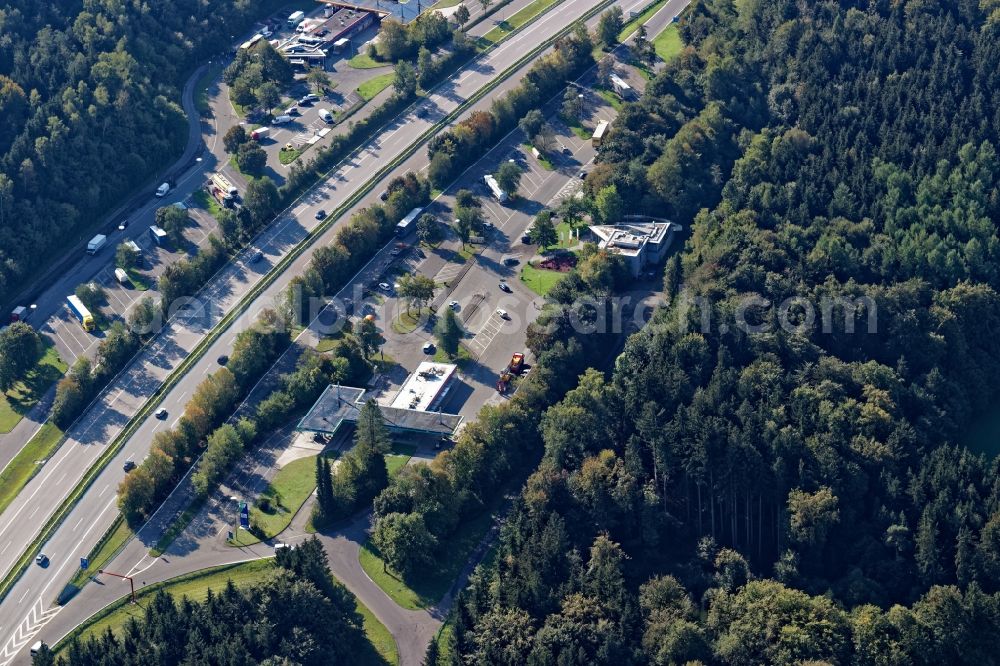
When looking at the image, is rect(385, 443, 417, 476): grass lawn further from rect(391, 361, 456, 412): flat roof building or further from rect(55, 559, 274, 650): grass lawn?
rect(55, 559, 274, 650): grass lawn

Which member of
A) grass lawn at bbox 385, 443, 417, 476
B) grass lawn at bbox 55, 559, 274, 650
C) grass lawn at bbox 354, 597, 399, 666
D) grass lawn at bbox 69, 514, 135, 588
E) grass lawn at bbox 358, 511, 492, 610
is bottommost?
grass lawn at bbox 354, 597, 399, 666

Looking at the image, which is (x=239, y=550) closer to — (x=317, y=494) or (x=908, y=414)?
(x=317, y=494)

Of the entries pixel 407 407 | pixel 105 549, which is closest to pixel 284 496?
pixel 407 407

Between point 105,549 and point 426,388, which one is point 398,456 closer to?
point 426,388

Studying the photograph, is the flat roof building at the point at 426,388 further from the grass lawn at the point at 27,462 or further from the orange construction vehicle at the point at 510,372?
the grass lawn at the point at 27,462

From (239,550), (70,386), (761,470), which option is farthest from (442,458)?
(70,386)

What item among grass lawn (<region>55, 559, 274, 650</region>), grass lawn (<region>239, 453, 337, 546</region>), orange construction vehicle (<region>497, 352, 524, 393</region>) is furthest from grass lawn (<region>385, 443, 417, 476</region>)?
grass lawn (<region>55, 559, 274, 650</region>)

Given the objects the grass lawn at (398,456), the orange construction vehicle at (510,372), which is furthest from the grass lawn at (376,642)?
the orange construction vehicle at (510,372)
